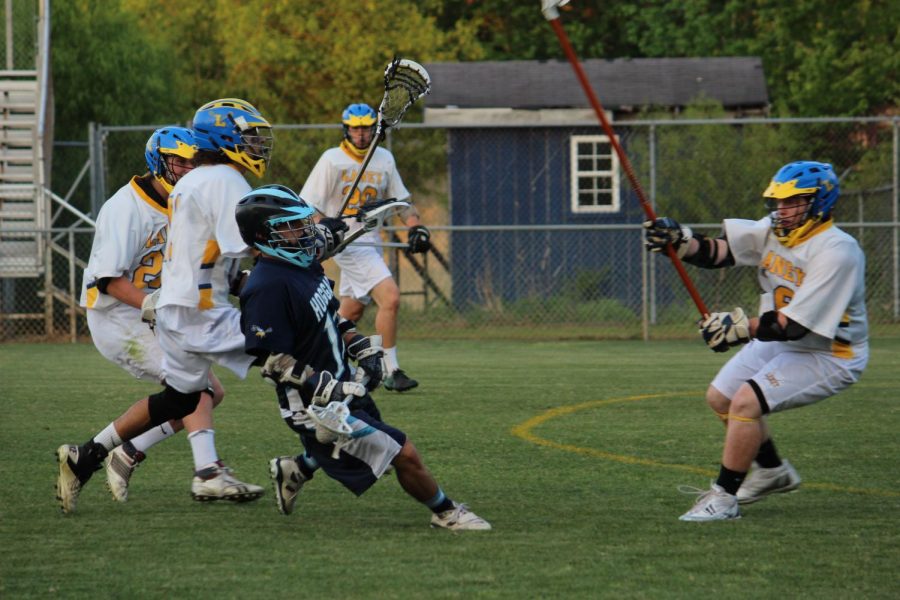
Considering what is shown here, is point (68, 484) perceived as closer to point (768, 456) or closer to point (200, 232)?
point (200, 232)

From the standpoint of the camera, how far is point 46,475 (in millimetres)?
7441

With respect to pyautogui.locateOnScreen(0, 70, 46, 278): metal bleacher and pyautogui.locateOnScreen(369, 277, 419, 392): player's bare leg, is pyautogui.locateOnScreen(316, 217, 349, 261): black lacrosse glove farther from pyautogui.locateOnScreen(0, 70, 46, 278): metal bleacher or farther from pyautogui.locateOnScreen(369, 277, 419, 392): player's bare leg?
pyautogui.locateOnScreen(0, 70, 46, 278): metal bleacher

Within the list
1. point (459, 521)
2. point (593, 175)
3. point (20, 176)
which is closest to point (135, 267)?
point (459, 521)

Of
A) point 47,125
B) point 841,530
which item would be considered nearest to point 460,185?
point 47,125

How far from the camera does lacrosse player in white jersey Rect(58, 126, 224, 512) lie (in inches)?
267

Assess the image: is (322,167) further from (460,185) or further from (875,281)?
(460,185)

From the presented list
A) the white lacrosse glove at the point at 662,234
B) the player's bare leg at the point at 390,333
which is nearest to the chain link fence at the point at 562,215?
the player's bare leg at the point at 390,333

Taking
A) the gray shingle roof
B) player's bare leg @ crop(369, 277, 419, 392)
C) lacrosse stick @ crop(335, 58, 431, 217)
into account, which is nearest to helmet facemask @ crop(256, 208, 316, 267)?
lacrosse stick @ crop(335, 58, 431, 217)

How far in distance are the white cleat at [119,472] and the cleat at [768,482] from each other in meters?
2.89

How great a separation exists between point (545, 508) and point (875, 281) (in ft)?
38.5

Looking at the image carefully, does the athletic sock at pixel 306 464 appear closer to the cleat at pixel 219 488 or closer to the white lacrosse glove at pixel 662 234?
the cleat at pixel 219 488

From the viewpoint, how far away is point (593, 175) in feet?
67.7

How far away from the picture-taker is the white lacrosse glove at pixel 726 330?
245 inches

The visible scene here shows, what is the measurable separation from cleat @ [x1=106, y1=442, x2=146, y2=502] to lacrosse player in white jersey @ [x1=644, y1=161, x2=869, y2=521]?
2603 millimetres
